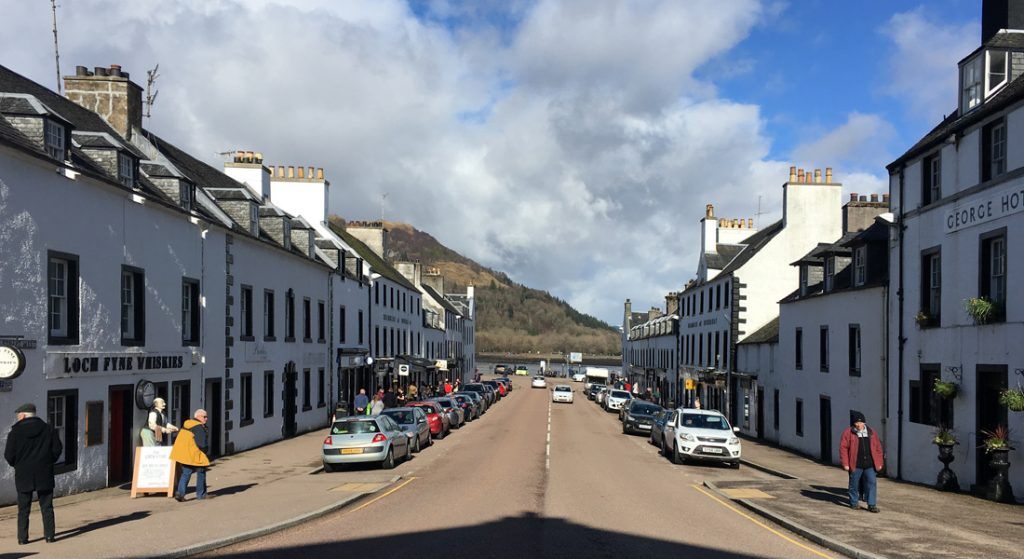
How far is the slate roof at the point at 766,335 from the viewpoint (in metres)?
38.0

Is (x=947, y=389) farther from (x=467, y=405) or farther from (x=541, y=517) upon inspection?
(x=467, y=405)

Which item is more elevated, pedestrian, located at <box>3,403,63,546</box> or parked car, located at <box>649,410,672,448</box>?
pedestrian, located at <box>3,403,63,546</box>

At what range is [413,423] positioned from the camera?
93.4ft

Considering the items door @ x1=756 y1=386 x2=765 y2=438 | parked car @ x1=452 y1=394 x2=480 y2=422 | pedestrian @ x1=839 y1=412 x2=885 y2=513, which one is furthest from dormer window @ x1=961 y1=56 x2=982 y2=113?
parked car @ x1=452 y1=394 x2=480 y2=422

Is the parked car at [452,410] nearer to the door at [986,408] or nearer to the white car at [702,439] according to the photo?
the white car at [702,439]

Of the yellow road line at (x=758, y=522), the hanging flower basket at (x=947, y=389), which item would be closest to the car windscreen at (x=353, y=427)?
the yellow road line at (x=758, y=522)

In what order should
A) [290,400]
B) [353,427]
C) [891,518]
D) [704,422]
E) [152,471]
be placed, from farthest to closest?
[290,400], [704,422], [353,427], [152,471], [891,518]

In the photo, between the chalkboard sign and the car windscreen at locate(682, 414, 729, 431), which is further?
the car windscreen at locate(682, 414, 729, 431)

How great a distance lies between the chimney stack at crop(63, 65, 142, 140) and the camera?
27.6m

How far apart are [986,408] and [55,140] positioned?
66.3 feet

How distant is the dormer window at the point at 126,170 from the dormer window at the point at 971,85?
19.7 metres

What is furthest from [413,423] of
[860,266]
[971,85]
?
[971,85]

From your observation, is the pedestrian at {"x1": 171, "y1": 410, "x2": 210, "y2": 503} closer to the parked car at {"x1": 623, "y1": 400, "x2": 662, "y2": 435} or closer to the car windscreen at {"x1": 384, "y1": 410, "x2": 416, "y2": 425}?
the car windscreen at {"x1": 384, "y1": 410, "x2": 416, "y2": 425}

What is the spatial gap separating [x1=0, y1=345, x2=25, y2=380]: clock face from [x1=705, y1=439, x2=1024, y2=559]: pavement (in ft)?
42.3
